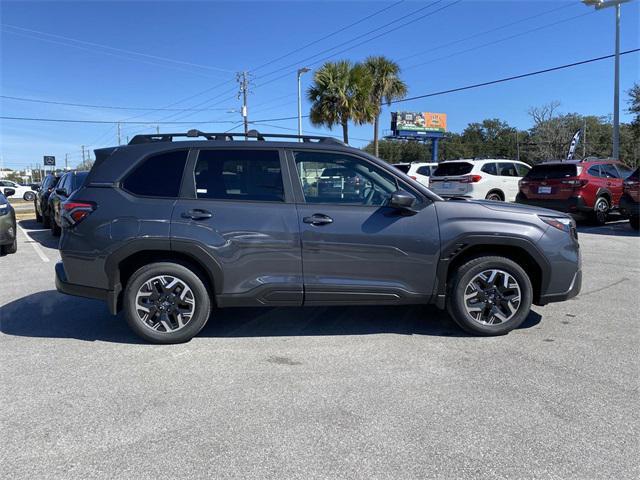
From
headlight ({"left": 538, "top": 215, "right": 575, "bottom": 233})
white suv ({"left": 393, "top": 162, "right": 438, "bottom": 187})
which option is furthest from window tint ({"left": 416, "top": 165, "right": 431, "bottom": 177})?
headlight ({"left": 538, "top": 215, "right": 575, "bottom": 233})

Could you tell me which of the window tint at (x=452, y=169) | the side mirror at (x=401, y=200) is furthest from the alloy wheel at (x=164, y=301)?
the window tint at (x=452, y=169)

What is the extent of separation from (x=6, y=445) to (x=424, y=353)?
118 inches

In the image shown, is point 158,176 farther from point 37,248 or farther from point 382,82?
point 382,82

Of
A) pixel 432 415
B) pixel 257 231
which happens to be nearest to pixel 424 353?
pixel 432 415

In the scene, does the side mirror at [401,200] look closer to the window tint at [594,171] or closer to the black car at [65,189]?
the black car at [65,189]

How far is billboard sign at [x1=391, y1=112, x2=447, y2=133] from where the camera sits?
2025 inches

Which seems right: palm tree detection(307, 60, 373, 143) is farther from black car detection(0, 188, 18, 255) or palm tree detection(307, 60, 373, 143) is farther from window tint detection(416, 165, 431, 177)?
black car detection(0, 188, 18, 255)

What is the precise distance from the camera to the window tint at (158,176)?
4301mm

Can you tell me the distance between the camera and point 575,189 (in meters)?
12.0

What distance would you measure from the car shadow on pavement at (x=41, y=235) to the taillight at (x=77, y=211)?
6.73 metres

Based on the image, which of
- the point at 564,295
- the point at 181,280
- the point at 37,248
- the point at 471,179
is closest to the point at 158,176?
the point at 181,280

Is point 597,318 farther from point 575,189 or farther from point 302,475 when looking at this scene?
point 575,189

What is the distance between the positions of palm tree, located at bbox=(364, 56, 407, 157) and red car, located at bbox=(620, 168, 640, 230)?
1705cm

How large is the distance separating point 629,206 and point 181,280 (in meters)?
11.0
